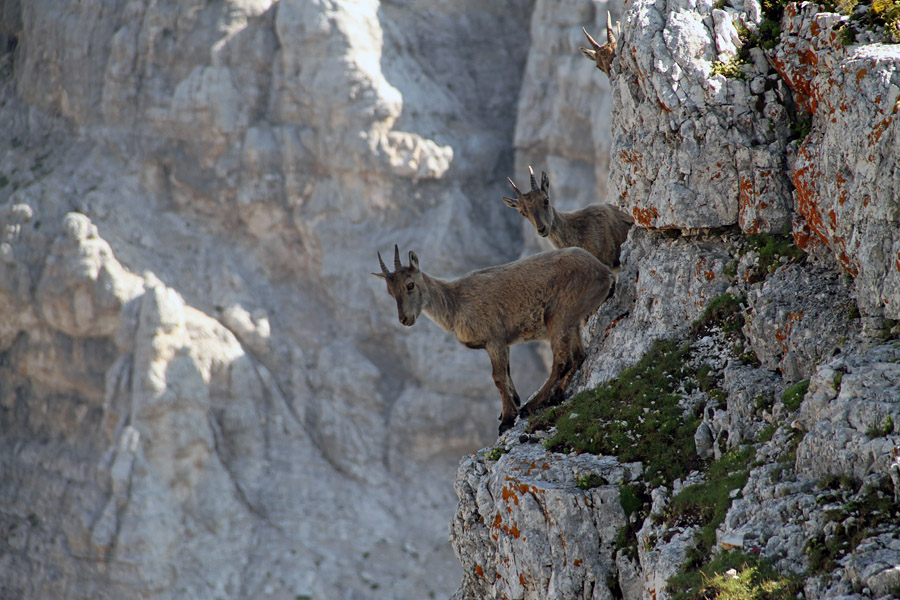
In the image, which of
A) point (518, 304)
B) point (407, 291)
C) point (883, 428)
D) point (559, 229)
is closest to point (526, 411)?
point (518, 304)

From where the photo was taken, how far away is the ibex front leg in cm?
1362

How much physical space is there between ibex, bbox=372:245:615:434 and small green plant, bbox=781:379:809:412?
4.52 metres

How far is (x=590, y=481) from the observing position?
10.2m

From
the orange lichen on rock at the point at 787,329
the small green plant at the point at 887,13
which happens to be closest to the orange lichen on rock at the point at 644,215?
the orange lichen on rock at the point at 787,329

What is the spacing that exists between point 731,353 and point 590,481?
10.2 feet

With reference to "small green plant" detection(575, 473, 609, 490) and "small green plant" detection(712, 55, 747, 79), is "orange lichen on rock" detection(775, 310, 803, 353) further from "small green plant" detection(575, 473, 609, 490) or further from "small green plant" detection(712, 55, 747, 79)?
"small green plant" detection(712, 55, 747, 79)

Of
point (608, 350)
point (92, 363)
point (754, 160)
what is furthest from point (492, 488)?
point (92, 363)

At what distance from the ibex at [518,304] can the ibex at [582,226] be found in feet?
5.30

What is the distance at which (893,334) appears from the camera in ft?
28.9

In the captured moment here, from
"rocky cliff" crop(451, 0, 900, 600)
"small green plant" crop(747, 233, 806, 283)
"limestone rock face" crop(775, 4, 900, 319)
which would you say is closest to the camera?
"rocky cliff" crop(451, 0, 900, 600)

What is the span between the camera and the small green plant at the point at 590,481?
33.4ft

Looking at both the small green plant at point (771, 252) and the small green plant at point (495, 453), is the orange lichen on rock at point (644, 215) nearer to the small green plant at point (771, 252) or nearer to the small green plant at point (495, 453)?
the small green plant at point (771, 252)

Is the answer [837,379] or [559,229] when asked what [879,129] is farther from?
[559,229]

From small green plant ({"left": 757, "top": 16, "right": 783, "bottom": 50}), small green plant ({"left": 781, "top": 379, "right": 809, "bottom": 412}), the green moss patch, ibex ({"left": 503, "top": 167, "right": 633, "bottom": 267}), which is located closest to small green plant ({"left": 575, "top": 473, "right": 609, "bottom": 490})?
the green moss patch
